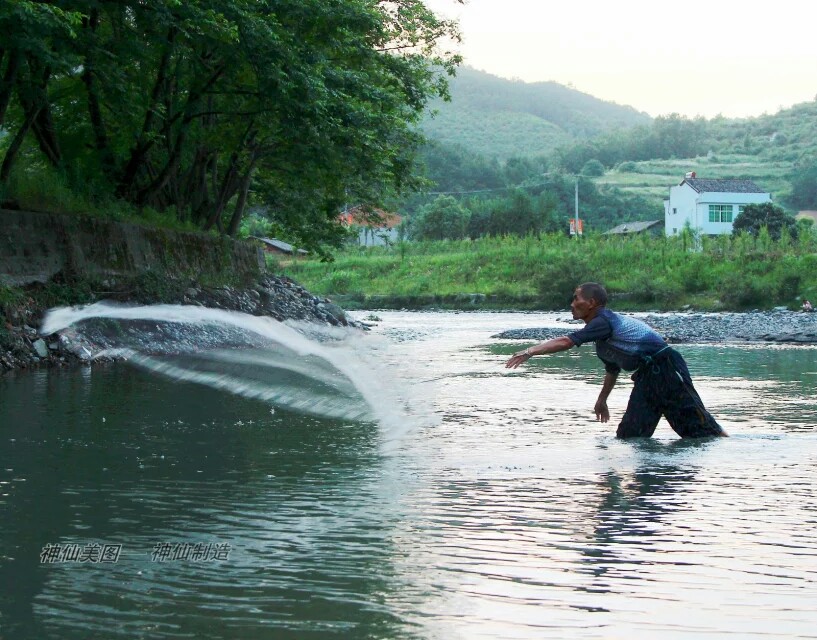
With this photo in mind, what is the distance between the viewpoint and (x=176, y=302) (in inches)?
1014

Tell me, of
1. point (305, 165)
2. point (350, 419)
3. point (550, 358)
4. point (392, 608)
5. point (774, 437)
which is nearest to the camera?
point (392, 608)

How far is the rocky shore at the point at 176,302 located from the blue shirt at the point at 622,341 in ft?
41.4

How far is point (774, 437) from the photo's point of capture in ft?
36.7

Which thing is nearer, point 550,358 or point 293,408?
point 293,408

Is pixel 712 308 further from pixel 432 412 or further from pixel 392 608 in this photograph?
pixel 392 608

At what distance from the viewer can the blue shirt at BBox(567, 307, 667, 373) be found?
993 cm

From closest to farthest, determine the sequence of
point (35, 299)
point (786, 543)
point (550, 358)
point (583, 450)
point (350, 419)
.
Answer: point (786, 543) < point (583, 450) < point (350, 419) < point (35, 299) < point (550, 358)

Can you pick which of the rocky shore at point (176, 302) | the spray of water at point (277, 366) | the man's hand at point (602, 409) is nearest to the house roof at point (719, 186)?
the rocky shore at point (176, 302)

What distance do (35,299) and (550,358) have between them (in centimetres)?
1166

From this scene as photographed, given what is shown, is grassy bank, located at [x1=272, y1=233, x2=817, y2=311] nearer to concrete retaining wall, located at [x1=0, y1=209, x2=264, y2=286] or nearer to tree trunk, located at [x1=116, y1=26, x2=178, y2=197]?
tree trunk, located at [x1=116, y1=26, x2=178, y2=197]

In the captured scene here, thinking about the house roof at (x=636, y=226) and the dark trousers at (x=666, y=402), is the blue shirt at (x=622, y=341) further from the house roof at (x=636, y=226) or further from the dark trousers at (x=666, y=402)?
the house roof at (x=636, y=226)

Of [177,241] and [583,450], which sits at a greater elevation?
[177,241]

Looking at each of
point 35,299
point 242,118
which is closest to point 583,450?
point 35,299

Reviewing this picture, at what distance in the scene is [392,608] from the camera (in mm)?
5258
